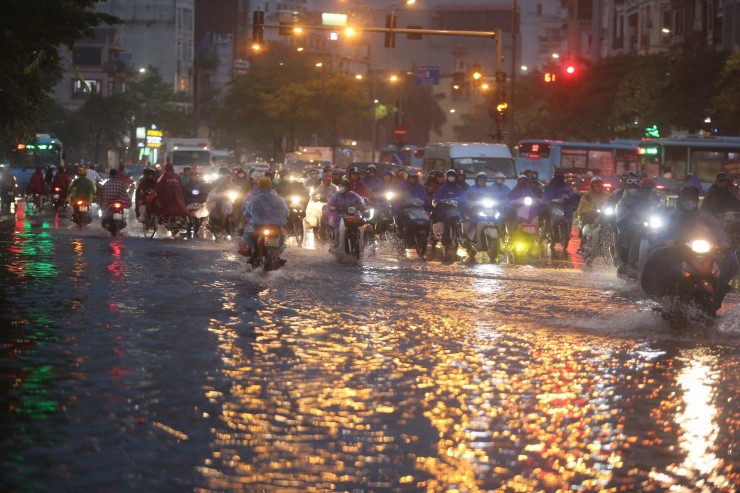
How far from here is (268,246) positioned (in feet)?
67.5

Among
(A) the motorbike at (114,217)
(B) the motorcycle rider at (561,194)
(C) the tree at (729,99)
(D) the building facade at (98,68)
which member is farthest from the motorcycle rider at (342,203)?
(D) the building facade at (98,68)

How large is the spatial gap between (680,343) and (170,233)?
2140cm

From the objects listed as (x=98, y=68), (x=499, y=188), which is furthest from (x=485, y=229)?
(x=98, y=68)

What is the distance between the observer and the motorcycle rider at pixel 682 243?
1427 centimetres

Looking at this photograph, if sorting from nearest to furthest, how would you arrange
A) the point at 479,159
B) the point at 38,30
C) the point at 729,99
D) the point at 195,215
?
the point at 38,30, the point at 195,215, the point at 479,159, the point at 729,99

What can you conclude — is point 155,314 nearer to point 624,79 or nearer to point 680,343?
point 680,343

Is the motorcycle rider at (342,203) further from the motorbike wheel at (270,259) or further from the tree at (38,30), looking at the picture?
the tree at (38,30)

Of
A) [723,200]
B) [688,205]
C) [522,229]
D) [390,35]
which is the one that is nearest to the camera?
[688,205]

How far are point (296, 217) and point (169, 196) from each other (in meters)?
2.81

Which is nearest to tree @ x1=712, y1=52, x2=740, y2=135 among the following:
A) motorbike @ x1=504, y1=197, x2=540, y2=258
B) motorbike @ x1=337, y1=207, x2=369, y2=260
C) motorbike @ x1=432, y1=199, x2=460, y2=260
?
motorbike @ x1=504, y1=197, x2=540, y2=258

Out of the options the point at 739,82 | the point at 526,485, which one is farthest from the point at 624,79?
the point at 526,485

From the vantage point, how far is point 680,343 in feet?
44.4

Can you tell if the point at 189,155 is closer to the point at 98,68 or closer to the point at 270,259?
the point at 270,259

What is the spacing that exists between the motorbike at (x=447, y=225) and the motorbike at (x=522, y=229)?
1104 millimetres
